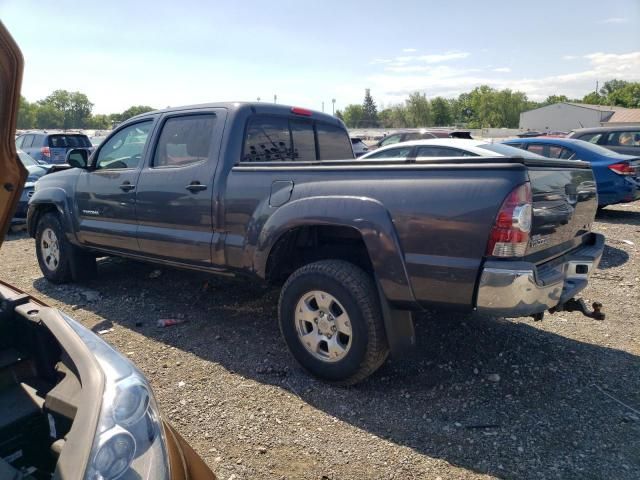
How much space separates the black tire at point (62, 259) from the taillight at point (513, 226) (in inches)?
186

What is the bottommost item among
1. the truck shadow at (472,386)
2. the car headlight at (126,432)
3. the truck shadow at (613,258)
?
the truck shadow at (613,258)

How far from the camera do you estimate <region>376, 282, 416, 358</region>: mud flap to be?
3.13 metres

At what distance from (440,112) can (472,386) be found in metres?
110

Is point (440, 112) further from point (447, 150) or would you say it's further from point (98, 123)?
point (447, 150)

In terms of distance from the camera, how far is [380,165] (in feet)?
10.4

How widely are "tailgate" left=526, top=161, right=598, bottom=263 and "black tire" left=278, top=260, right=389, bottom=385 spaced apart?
40.4 inches

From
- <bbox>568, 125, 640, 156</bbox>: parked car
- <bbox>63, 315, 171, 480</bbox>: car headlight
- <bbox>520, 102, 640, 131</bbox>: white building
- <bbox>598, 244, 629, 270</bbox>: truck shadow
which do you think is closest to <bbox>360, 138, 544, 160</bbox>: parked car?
<bbox>598, 244, 629, 270</bbox>: truck shadow

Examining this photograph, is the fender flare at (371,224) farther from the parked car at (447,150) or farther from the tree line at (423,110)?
the tree line at (423,110)

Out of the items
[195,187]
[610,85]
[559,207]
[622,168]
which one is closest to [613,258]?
[622,168]

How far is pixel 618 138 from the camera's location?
1127cm

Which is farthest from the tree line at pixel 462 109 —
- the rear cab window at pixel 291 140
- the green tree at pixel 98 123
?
the rear cab window at pixel 291 140

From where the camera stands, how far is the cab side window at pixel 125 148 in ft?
15.9

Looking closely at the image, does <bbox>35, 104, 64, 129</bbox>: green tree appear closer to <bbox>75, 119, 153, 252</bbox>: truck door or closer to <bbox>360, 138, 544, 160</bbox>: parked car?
<bbox>360, 138, 544, 160</bbox>: parked car

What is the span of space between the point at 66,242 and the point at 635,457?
18.2ft
